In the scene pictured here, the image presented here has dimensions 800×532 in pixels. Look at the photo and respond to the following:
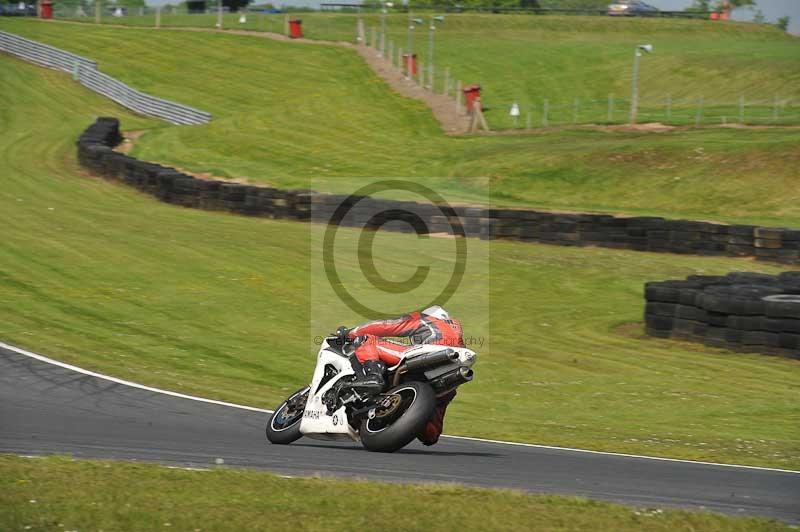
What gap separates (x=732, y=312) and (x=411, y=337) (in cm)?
850

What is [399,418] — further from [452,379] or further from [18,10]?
[18,10]

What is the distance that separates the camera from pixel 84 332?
14.8 meters

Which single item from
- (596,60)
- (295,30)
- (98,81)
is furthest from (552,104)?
(98,81)

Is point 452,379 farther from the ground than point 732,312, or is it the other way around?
point 452,379

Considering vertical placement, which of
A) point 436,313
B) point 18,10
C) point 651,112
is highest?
point 18,10

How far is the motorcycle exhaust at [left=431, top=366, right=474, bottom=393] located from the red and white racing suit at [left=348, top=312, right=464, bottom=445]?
0.23 m

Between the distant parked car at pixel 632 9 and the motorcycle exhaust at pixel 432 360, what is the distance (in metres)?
82.9

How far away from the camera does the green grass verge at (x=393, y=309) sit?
12062 millimetres

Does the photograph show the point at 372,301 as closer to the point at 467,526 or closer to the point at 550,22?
the point at 467,526

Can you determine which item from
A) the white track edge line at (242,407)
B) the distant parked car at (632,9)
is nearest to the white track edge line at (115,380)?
the white track edge line at (242,407)

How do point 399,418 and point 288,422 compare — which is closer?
point 399,418

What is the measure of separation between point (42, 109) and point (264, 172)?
43.8 ft

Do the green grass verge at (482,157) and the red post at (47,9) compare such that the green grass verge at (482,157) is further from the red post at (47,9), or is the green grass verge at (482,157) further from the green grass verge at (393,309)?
the red post at (47,9)

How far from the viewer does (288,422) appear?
9.50 m
